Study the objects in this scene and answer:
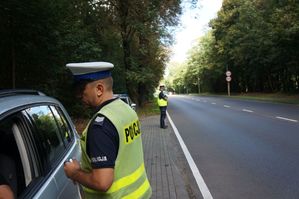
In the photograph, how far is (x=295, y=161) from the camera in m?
11.1

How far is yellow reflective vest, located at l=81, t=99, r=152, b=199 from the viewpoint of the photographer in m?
3.00

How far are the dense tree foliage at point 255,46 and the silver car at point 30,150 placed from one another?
36.6 metres

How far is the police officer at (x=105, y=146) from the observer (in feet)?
9.49

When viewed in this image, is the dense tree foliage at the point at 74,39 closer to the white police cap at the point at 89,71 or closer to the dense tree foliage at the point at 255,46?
the white police cap at the point at 89,71

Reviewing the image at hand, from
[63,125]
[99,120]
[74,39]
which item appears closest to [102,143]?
[99,120]

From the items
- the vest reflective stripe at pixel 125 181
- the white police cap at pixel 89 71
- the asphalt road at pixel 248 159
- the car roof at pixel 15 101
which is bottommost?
the asphalt road at pixel 248 159

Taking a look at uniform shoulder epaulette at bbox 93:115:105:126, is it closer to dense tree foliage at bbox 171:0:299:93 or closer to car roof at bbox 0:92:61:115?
car roof at bbox 0:92:61:115

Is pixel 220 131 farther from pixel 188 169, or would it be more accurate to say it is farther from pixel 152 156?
pixel 188 169

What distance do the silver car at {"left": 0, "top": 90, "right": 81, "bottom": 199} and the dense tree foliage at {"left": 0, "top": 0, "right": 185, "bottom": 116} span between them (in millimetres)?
1454

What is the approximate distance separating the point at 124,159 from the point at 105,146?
204 mm

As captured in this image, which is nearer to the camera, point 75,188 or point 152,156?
point 75,188

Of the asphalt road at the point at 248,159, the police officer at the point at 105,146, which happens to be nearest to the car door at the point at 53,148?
the police officer at the point at 105,146

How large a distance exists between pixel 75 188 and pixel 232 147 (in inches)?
410

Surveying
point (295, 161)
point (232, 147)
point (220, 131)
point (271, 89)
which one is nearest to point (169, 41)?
point (220, 131)
